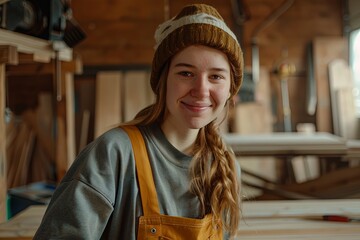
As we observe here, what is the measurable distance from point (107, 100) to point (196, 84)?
3.72 meters

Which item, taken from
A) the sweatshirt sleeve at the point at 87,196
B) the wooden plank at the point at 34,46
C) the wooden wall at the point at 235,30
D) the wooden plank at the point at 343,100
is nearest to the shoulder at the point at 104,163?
the sweatshirt sleeve at the point at 87,196

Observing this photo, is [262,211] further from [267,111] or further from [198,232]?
[267,111]

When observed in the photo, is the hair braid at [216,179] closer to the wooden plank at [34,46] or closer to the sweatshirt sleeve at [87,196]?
the sweatshirt sleeve at [87,196]

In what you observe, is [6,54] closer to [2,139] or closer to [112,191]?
[2,139]

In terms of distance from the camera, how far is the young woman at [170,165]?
3.46 feet

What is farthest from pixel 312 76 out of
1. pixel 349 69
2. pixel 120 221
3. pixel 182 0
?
pixel 120 221

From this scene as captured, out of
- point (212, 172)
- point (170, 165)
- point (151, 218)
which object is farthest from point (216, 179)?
point (151, 218)

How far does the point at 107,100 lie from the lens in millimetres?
4805

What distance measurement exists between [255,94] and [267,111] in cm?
27

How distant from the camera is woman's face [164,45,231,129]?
3.94 feet

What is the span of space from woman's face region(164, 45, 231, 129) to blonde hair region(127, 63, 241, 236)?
7 centimetres

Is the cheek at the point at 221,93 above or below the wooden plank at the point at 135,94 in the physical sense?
below

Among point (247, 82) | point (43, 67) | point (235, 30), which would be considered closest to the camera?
point (43, 67)

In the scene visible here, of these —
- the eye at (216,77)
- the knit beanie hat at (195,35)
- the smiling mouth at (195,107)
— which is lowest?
the smiling mouth at (195,107)
